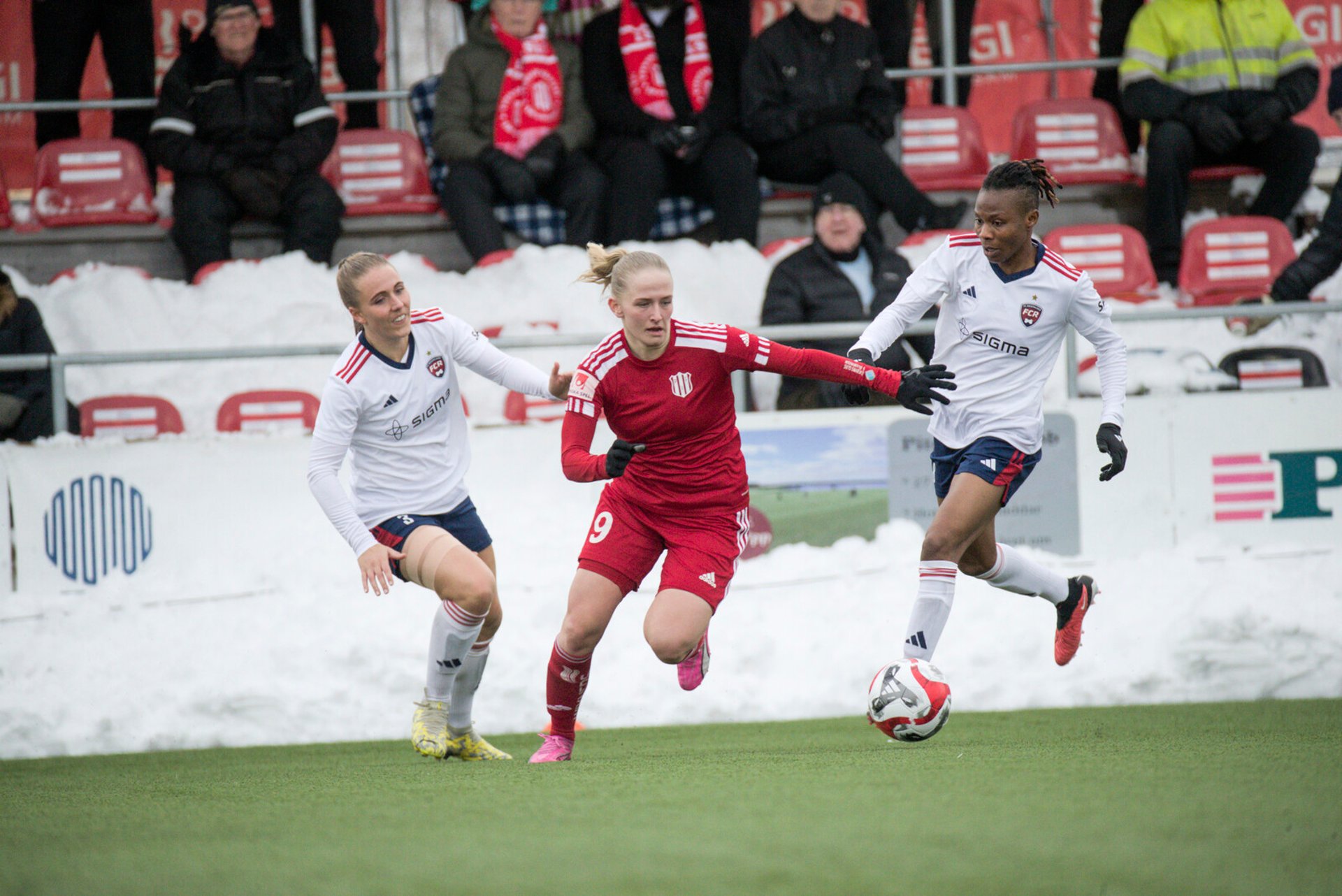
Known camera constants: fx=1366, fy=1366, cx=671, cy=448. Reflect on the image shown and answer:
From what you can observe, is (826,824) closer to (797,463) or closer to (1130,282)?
(797,463)

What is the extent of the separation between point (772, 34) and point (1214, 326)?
3545 mm

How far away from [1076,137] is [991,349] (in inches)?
222

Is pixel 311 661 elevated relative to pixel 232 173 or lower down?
lower down

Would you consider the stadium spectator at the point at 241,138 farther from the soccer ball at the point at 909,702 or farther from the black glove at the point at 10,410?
the soccer ball at the point at 909,702

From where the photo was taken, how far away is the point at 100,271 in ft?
31.6

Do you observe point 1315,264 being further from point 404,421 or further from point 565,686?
point 404,421

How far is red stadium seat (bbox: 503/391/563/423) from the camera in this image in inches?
320

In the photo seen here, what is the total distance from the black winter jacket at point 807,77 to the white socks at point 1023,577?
4.40 metres

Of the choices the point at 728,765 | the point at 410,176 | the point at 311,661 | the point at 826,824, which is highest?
the point at 410,176

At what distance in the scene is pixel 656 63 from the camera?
9.27 metres

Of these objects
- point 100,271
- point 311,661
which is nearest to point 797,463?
point 311,661

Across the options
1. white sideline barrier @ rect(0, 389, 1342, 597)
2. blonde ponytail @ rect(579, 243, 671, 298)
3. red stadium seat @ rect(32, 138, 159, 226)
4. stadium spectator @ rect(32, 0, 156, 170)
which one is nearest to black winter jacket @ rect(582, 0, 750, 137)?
white sideline barrier @ rect(0, 389, 1342, 597)

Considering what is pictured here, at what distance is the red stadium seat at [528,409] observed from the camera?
813 cm

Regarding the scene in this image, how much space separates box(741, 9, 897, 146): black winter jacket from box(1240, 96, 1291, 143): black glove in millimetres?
2402
